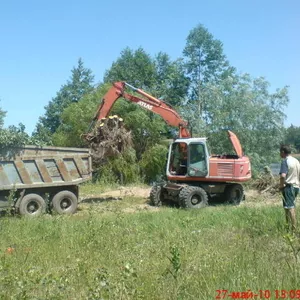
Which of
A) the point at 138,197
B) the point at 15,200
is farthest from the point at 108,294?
the point at 138,197

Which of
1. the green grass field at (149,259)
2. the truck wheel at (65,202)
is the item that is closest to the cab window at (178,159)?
the truck wheel at (65,202)

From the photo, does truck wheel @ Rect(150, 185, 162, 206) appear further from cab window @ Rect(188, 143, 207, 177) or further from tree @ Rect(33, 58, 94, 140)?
tree @ Rect(33, 58, 94, 140)

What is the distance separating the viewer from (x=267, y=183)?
65.4 ft

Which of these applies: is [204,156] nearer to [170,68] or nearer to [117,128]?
[117,128]

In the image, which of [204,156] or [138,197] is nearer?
[204,156]

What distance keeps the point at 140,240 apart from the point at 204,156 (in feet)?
26.0

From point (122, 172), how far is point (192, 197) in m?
10.0

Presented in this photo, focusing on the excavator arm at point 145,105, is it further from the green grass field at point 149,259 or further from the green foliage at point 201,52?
the green foliage at point 201,52

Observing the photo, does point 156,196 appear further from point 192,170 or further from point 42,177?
point 42,177

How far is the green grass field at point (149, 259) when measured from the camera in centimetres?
400

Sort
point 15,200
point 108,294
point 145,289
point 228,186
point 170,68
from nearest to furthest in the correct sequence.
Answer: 1. point 108,294
2. point 145,289
3. point 15,200
4. point 228,186
5. point 170,68

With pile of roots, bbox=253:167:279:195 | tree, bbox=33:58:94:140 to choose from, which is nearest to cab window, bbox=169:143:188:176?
pile of roots, bbox=253:167:279:195

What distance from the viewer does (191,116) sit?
2672 cm

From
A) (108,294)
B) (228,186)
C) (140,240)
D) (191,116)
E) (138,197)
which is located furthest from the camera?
(191,116)
